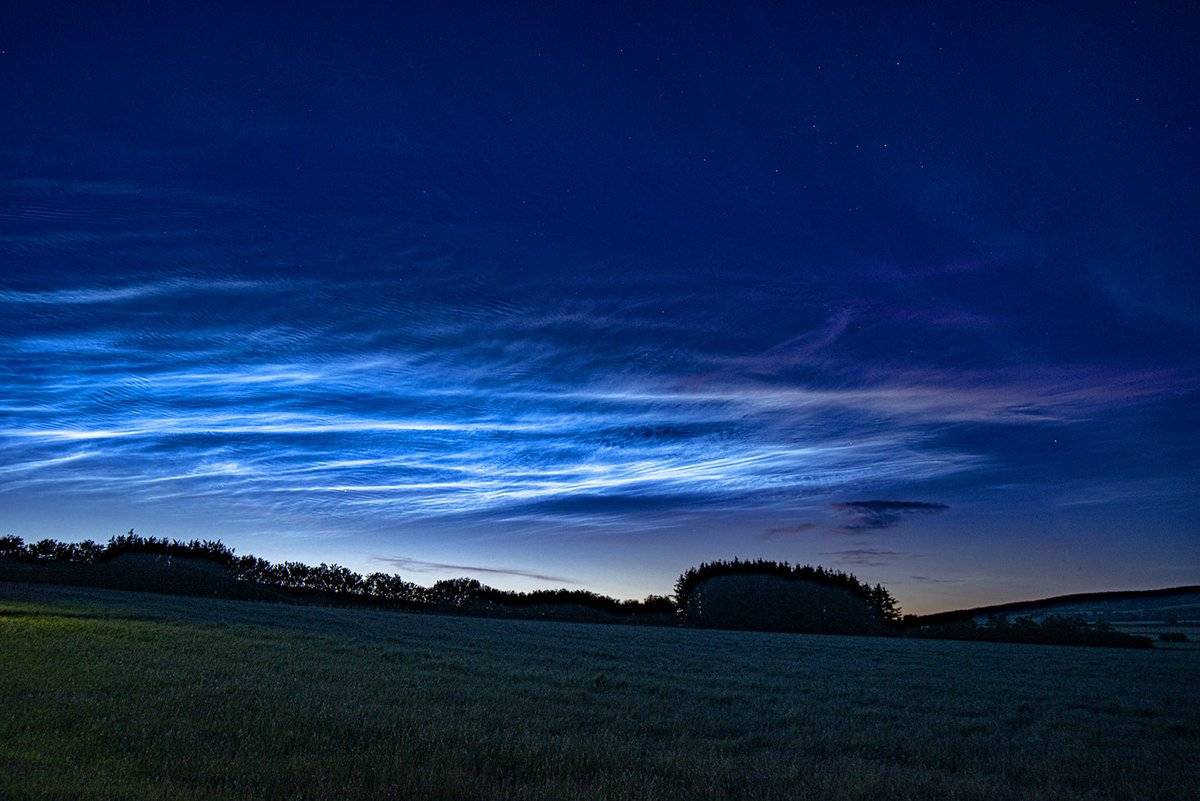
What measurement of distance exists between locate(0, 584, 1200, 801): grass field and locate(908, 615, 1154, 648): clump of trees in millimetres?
45429

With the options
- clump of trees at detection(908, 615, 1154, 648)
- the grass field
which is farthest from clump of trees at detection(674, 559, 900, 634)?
the grass field

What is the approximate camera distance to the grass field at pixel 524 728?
27.9 feet

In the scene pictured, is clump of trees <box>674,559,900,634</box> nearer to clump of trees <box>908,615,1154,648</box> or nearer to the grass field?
clump of trees <box>908,615,1154,648</box>

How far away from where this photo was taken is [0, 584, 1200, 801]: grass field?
851 centimetres

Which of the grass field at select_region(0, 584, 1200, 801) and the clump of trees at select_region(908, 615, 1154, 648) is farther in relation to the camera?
the clump of trees at select_region(908, 615, 1154, 648)

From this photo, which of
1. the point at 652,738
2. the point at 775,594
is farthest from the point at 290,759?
Result: the point at 775,594

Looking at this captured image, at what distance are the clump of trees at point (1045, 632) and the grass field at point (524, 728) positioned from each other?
45.4 meters

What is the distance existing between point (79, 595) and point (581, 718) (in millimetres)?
43234

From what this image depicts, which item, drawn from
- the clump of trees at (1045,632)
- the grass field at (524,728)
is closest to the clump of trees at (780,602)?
the clump of trees at (1045,632)

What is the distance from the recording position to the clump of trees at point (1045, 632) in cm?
6262

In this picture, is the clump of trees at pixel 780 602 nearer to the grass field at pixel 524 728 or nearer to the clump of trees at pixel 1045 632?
the clump of trees at pixel 1045 632

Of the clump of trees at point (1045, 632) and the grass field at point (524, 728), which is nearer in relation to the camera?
the grass field at point (524, 728)

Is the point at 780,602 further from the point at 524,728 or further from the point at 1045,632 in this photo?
the point at 524,728

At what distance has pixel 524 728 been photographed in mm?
11914
